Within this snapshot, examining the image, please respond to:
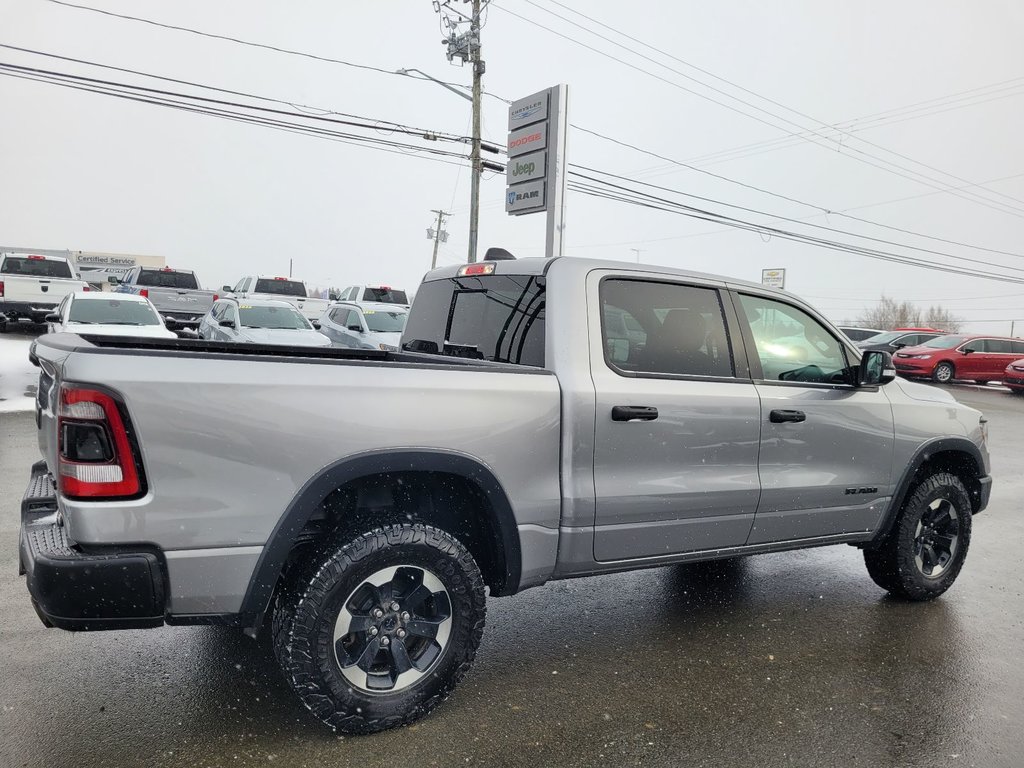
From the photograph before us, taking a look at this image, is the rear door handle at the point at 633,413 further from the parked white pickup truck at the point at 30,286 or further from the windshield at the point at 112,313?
the parked white pickup truck at the point at 30,286

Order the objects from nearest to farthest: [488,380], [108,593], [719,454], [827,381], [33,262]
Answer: [108,593]
[488,380]
[719,454]
[827,381]
[33,262]

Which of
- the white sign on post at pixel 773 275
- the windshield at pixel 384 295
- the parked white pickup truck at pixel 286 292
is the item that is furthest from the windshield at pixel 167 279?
the white sign on post at pixel 773 275

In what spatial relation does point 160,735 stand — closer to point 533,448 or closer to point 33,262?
point 533,448

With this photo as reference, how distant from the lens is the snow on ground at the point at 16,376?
37.0 feet

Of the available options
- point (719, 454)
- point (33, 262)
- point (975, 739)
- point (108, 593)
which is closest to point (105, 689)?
point (108, 593)

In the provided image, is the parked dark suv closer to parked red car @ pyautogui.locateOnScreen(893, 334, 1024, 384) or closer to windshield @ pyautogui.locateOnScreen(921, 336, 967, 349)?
windshield @ pyautogui.locateOnScreen(921, 336, 967, 349)

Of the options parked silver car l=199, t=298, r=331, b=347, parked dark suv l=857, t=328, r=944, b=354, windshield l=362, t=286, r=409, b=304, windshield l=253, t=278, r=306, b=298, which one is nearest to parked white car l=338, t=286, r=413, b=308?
windshield l=362, t=286, r=409, b=304

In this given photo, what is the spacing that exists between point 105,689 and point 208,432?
1.52 m

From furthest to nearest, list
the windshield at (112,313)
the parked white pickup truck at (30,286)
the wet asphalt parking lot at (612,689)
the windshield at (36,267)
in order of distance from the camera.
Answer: the windshield at (36,267)
the parked white pickup truck at (30,286)
the windshield at (112,313)
the wet asphalt parking lot at (612,689)

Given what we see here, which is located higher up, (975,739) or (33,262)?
(33,262)

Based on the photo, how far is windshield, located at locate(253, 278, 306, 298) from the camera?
22078mm

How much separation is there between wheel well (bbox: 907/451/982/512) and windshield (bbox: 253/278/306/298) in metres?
20.2

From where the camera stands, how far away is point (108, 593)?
7.83 feet

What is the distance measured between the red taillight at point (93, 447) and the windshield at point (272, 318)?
13.0 metres
